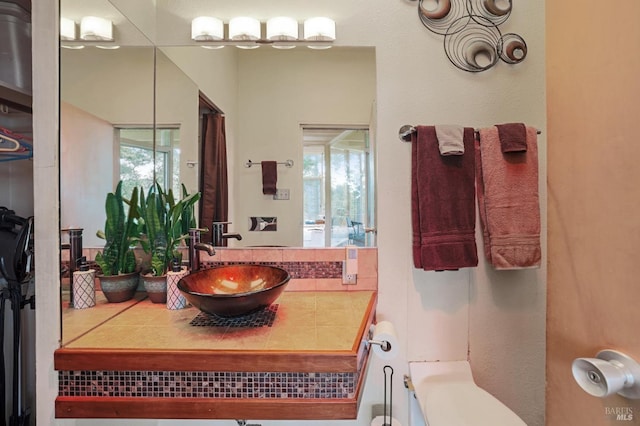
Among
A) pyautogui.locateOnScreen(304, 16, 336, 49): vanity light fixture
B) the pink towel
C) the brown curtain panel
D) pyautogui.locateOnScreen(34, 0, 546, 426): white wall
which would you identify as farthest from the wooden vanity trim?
Answer: pyautogui.locateOnScreen(304, 16, 336, 49): vanity light fixture

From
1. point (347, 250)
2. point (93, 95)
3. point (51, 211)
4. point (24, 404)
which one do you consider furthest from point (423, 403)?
point (93, 95)

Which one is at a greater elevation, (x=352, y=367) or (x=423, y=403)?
(x=352, y=367)

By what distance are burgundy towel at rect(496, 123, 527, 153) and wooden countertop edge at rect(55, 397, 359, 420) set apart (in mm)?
1173

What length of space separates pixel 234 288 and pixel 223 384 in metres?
0.45

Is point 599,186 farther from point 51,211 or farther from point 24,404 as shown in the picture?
point 24,404

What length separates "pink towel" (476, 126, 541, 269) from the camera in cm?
123

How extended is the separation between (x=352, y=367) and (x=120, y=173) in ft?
4.18

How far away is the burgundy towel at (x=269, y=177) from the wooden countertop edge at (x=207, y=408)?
93cm

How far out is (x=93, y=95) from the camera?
1161mm

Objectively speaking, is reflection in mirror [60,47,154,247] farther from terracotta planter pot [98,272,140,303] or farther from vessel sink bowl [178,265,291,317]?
vessel sink bowl [178,265,291,317]

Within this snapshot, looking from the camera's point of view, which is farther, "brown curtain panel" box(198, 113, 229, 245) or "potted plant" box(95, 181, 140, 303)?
"brown curtain panel" box(198, 113, 229, 245)

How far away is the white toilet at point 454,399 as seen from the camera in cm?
106

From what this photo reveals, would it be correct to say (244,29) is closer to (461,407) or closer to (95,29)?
(95,29)

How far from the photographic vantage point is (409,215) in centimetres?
139
